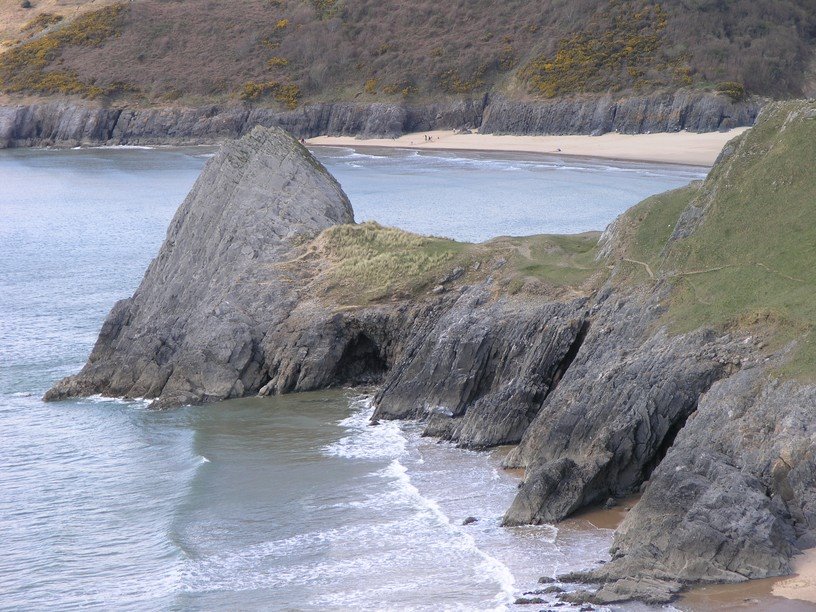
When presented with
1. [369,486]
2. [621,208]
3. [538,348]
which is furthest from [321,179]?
[621,208]

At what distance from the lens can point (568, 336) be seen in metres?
24.5

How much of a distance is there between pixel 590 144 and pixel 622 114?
4.02m

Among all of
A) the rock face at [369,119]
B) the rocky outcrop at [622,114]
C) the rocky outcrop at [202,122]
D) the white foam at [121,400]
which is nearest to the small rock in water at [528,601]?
the white foam at [121,400]

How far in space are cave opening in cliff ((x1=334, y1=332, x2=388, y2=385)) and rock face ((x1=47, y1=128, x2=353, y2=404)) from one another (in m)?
2.24

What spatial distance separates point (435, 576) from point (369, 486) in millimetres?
4648

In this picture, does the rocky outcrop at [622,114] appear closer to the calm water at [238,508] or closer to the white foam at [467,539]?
the calm water at [238,508]

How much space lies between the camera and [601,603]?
49.8 ft

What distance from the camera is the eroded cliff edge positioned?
55.7ft

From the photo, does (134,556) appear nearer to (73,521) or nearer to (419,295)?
(73,521)

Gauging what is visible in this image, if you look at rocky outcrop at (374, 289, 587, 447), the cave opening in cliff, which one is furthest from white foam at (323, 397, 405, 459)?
the cave opening in cliff

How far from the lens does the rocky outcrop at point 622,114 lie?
3250 inches

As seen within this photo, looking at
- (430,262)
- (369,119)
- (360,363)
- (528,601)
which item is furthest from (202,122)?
(528,601)

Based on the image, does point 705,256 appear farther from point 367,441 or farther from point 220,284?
point 220,284

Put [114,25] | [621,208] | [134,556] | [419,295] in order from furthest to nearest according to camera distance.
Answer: [114,25] < [621,208] < [419,295] < [134,556]
